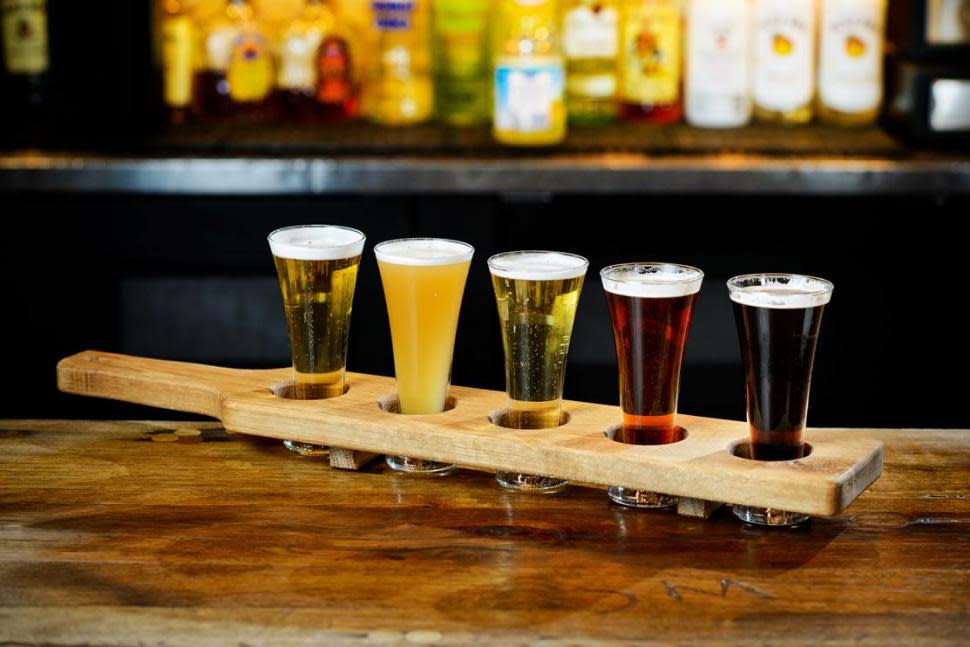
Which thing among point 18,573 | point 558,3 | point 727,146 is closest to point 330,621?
point 18,573

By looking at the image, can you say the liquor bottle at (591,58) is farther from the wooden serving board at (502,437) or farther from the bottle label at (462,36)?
the wooden serving board at (502,437)

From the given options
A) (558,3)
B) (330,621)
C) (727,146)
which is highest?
(558,3)

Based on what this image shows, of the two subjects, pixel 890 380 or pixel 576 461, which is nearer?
pixel 576 461

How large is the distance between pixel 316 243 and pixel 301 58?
55.2 inches

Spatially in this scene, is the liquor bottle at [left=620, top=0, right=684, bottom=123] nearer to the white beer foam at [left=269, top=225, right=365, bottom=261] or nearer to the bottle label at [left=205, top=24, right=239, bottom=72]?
the bottle label at [left=205, top=24, right=239, bottom=72]

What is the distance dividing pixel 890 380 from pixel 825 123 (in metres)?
0.45

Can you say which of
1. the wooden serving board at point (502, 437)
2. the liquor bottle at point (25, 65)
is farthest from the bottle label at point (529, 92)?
the wooden serving board at point (502, 437)

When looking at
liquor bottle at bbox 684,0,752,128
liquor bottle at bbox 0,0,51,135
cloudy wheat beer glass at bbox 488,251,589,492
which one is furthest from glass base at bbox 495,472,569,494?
liquor bottle at bbox 0,0,51,135

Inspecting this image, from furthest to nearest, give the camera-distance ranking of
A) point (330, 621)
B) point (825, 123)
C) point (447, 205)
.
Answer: point (825, 123)
point (447, 205)
point (330, 621)

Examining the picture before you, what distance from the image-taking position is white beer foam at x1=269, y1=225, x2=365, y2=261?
1.08 metres

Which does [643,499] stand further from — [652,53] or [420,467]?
[652,53]

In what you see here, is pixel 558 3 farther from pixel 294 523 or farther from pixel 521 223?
pixel 294 523

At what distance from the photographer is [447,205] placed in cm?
220

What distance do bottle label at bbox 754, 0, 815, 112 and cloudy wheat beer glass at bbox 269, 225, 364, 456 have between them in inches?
53.8
